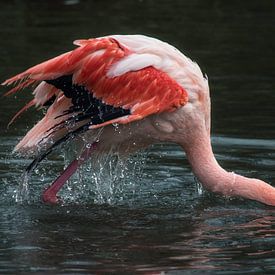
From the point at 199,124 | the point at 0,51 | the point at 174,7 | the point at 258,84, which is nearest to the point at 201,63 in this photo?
the point at 258,84

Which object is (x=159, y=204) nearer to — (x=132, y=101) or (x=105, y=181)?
(x=105, y=181)

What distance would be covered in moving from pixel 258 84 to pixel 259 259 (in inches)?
272

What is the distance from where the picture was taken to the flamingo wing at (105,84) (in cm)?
867

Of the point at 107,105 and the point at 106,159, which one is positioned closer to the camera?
the point at 107,105

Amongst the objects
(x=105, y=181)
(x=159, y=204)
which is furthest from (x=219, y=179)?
(x=105, y=181)

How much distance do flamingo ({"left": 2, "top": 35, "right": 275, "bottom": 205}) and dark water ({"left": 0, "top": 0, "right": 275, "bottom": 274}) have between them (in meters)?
0.45

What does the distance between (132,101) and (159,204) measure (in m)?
1.05

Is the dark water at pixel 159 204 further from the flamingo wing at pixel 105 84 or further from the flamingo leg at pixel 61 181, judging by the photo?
the flamingo wing at pixel 105 84

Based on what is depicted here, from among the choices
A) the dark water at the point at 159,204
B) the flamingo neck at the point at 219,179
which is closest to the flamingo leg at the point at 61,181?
the dark water at the point at 159,204

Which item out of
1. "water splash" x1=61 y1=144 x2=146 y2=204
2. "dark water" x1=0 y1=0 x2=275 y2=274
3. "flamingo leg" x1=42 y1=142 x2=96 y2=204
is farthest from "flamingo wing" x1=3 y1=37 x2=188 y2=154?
"dark water" x1=0 y1=0 x2=275 y2=274

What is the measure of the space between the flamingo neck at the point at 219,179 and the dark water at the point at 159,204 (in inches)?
6.7

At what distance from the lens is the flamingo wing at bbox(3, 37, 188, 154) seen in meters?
8.67

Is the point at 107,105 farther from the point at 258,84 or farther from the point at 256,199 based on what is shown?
the point at 258,84

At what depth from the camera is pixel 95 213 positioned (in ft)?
29.6
